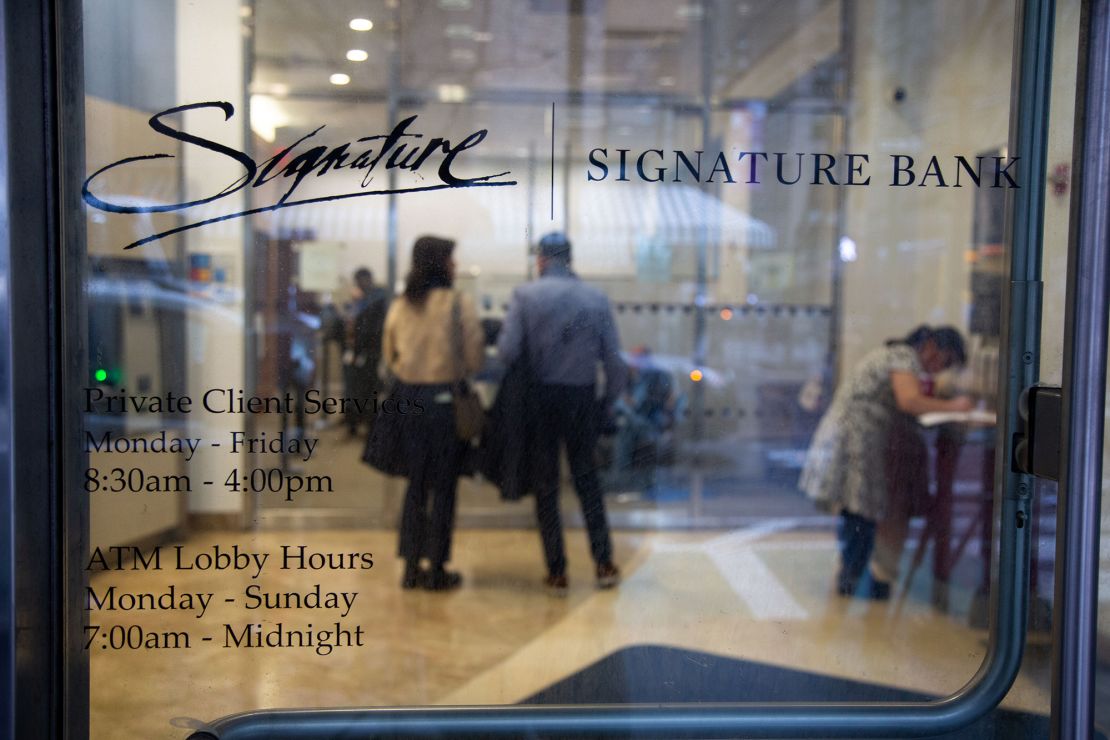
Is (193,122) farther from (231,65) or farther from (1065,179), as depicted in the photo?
(1065,179)

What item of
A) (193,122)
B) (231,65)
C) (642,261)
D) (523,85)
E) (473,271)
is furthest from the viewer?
(642,261)

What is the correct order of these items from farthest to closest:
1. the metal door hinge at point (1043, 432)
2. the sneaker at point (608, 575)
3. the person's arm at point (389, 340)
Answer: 1. the sneaker at point (608, 575)
2. the person's arm at point (389, 340)
3. the metal door hinge at point (1043, 432)

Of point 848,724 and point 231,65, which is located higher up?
point 231,65

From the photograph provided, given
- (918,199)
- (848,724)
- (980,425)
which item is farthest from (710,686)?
(918,199)

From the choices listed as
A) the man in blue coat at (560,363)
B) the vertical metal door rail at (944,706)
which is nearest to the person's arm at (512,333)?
the man in blue coat at (560,363)

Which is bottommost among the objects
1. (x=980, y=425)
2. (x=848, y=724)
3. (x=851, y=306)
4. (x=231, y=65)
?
(x=848, y=724)

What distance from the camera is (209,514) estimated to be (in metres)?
1.82

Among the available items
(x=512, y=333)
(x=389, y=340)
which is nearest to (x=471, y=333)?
(x=512, y=333)

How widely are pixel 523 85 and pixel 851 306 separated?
3.76m

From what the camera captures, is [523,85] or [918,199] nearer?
[523,85]

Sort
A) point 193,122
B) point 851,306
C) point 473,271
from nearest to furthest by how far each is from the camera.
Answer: point 193,122, point 473,271, point 851,306

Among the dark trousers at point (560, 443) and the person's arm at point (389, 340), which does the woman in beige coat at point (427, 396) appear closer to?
the person's arm at point (389, 340)

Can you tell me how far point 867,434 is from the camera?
152 inches

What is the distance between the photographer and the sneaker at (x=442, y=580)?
7.95ft
